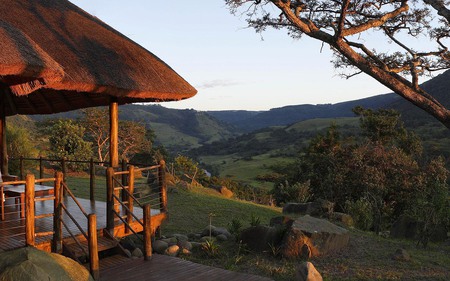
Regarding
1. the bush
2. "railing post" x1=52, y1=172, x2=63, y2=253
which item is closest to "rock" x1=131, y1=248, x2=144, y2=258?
"railing post" x1=52, y1=172, x2=63, y2=253

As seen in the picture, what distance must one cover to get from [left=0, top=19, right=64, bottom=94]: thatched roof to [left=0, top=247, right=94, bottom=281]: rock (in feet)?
6.78

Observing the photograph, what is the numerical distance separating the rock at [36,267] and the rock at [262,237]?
3950 millimetres

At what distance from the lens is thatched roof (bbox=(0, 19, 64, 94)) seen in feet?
15.8

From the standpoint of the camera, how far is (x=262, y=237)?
816cm

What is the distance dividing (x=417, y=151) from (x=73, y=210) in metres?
22.3

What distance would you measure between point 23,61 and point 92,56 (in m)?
2.66

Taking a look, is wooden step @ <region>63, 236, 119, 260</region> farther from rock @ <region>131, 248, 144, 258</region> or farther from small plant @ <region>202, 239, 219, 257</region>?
small plant @ <region>202, 239, 219, 257</region>

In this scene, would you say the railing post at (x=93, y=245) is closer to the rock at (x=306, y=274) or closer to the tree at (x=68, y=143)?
the rock at (x=306, y=274)

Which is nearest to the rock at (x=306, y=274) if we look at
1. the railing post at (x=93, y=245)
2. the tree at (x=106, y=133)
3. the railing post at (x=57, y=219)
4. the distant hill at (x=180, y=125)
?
the railing post at (x=93, y=245)

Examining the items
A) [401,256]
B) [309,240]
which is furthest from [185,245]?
[401,256]

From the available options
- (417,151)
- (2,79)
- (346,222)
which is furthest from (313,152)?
(2,79)

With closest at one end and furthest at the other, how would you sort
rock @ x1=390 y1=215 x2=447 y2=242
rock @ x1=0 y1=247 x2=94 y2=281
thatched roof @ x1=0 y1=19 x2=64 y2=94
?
rock @ x1=0 y1=247 x2=94 y2=281 < thatched roof @ x1=0 y1=19 x2=64 y2=94 < rock @ x1=390 y1=215 x2=447 y2=242

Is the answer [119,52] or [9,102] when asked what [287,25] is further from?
[9,102]

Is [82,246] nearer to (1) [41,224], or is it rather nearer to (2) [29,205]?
(2) [29,205]
